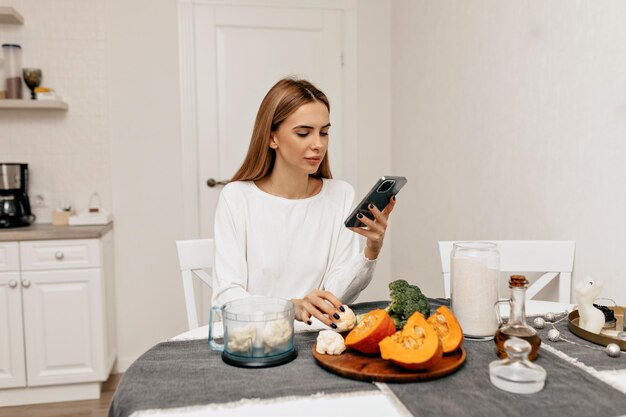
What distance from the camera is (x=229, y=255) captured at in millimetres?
1650

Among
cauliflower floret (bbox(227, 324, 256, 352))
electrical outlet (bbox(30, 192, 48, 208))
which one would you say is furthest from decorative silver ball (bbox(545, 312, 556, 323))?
electrical outlet (bbox(30, 192, 48, 208))

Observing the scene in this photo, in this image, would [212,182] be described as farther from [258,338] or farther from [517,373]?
[517,373]

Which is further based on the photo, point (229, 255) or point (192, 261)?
point (192, 261)

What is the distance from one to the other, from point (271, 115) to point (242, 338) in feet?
2.99

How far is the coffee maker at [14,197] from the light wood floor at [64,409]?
94 centimetres

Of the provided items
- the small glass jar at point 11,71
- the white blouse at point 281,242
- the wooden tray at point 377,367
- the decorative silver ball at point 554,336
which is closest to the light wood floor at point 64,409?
the white blouse at point 281,242

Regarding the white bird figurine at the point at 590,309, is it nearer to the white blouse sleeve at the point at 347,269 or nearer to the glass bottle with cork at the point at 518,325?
the glass bottle with cork at the point at 518,325

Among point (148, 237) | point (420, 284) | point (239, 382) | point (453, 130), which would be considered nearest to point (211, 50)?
point (148, 237)

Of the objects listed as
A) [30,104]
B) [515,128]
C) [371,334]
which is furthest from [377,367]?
[30,104]

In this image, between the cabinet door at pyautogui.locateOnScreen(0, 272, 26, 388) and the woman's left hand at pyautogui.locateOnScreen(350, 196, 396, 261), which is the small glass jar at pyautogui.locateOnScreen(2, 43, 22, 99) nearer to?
the cabinet door at pyautogui.locateOnScreen(0, 272, 26, 388)

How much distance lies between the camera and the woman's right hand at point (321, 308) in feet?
3.84

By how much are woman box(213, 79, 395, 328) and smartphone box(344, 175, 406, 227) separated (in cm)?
25

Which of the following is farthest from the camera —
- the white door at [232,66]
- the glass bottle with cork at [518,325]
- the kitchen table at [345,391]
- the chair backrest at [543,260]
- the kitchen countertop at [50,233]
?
the white door at [232,66]

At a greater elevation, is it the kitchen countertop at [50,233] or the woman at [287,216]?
the woman at [287,216]
